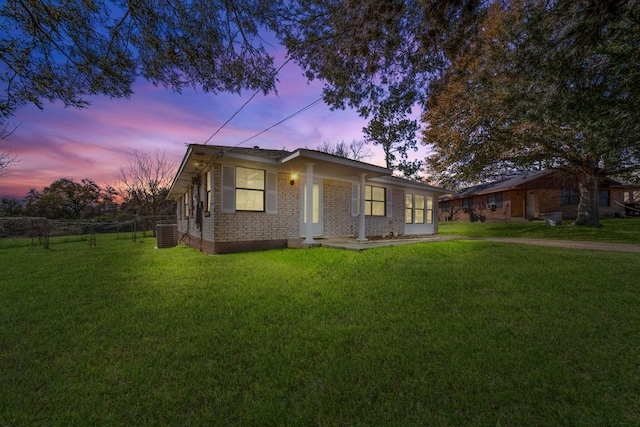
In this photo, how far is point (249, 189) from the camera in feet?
28.0

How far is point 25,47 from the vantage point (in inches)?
128

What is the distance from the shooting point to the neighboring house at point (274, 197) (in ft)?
26.0

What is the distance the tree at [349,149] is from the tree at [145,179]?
16454 mm

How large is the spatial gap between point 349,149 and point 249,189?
24052 mm

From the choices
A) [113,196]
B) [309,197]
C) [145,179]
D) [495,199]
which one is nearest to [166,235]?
[309,197]

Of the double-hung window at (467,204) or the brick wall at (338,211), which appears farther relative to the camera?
the double-hung window at (467,204)

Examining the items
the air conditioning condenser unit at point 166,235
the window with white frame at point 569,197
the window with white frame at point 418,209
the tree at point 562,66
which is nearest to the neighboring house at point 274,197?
the air conditioning condenser unit at point 166,235

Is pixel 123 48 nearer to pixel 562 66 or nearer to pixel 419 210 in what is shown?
pixel 562 66

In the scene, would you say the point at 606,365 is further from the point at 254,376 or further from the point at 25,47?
the point at 25,47

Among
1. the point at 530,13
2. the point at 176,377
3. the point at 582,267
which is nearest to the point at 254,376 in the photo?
the point at 176,377

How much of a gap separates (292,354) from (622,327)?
3.75 m

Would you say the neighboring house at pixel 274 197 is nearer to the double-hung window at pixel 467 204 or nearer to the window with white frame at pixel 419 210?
the window with white frame at pixel 419 210

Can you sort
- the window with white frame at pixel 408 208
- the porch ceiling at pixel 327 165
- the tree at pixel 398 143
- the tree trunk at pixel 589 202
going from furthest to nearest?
the tree at pixel 398 143, the tree trunk at pixel 589 202, the window with white frame at pixel 408 208, the porch ceiling at pixel 327 165

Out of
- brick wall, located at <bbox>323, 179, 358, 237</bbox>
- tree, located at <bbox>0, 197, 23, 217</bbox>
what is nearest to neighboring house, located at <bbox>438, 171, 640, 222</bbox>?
brick wall, located at <bbox>323, 179, 358, 237</bbox>
